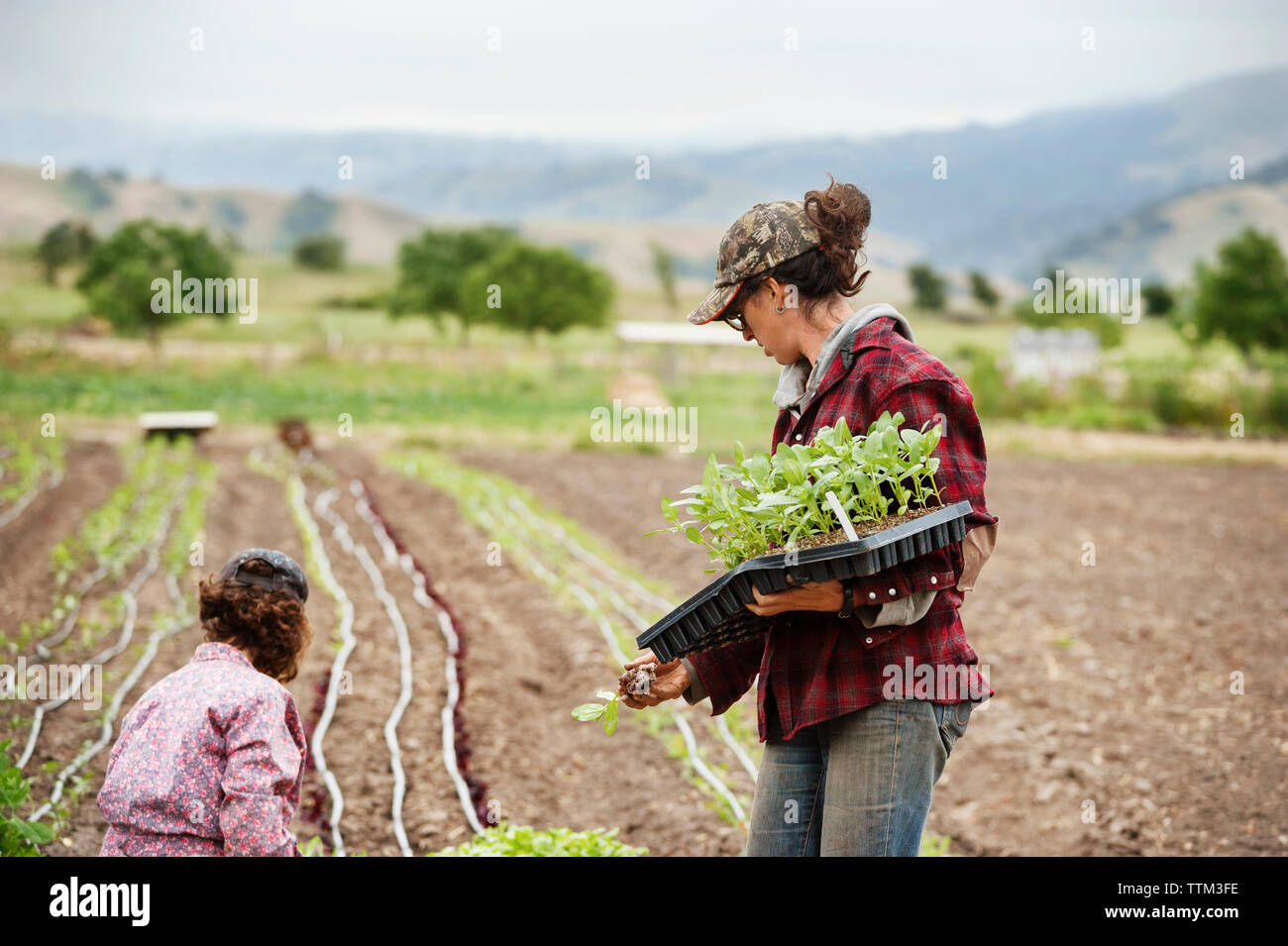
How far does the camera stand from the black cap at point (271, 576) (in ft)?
7.35

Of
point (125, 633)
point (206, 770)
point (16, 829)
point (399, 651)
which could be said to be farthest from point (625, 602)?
point (206, 770)

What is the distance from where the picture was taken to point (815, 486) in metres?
1.93

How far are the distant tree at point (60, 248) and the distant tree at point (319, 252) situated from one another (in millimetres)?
33025

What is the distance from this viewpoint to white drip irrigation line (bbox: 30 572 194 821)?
11.6ft

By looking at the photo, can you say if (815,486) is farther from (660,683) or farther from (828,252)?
(660,683)

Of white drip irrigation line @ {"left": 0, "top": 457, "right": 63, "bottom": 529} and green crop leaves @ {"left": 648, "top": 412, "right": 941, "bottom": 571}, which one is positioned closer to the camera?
green crop leaves @ {"left": 648, "top": 412, "right": 941, "bottom": 571}

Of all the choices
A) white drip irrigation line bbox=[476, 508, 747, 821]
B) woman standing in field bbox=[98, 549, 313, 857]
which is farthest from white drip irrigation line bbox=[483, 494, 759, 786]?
woman standing in field bbox=[98, 549, 313, 857]

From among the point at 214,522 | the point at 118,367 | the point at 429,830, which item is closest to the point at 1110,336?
the point at 118,367

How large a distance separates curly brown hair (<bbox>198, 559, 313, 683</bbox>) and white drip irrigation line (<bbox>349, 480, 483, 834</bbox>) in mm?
1260

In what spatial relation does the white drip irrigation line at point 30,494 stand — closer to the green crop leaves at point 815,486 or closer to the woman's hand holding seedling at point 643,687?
the woman's hand holding seedling at point 643,687

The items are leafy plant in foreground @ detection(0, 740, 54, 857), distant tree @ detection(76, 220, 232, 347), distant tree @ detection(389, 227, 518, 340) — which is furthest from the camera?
distant tree @ detection(389, 227, 518, 340)

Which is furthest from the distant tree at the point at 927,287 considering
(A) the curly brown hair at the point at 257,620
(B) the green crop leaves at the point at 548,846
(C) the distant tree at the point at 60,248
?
(A) the curly brown hair at the point at 257,620

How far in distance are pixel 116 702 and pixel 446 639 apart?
177 centimetres

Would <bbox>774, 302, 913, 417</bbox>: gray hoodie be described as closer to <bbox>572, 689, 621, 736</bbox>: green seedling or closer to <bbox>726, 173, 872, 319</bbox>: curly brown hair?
<bbox>726, 173, 872, 319</bbox>: curly brown hair
